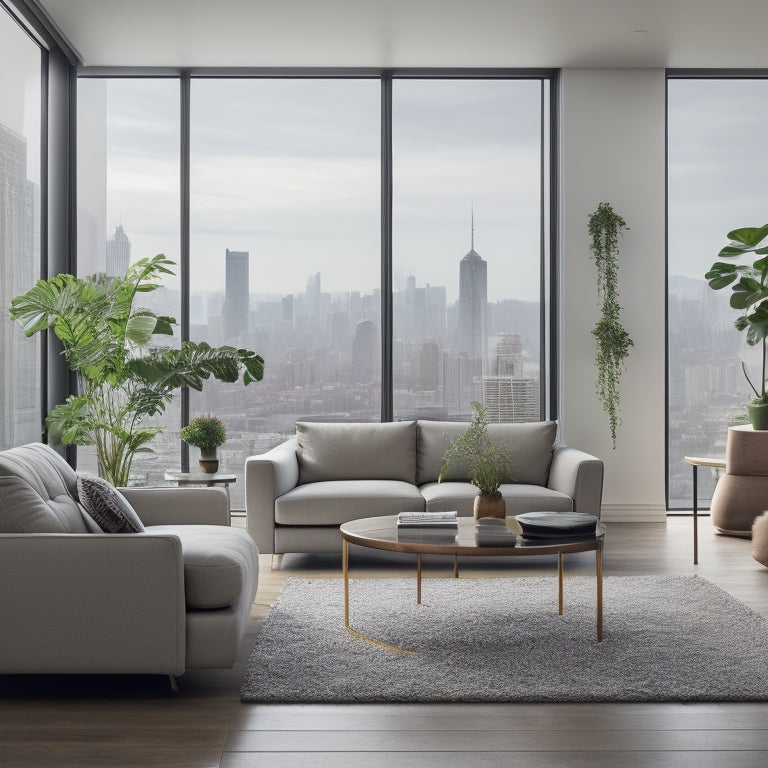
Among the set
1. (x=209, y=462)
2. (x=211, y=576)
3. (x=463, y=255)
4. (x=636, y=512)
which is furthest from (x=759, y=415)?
(x=211, y=576)

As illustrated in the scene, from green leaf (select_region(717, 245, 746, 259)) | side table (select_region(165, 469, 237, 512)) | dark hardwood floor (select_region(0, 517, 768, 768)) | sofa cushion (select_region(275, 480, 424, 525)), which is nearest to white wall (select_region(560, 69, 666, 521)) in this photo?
green leaf (select_region(717, 245, 746, 259))

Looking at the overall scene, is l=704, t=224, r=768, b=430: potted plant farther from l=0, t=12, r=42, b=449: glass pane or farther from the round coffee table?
l=0, t=12, r=42, b=449: glass pane

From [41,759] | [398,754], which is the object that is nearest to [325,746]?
[398,754]

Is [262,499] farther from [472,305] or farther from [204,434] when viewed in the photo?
[472,305]

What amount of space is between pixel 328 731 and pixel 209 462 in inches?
124

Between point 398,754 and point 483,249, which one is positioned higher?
point 483,249

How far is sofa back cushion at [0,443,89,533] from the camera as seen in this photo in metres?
3.00

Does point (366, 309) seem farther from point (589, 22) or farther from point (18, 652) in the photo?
point (18, 652)

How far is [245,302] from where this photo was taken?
6531mm

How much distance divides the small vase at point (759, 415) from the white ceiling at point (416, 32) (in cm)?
241

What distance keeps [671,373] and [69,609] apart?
193 inches

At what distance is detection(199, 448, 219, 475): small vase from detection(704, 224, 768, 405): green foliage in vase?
3571 mm

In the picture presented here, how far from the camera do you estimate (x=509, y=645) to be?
3.46 metres

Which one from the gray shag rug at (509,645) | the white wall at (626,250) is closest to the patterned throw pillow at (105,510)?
the gray shag rug at (509,645)
